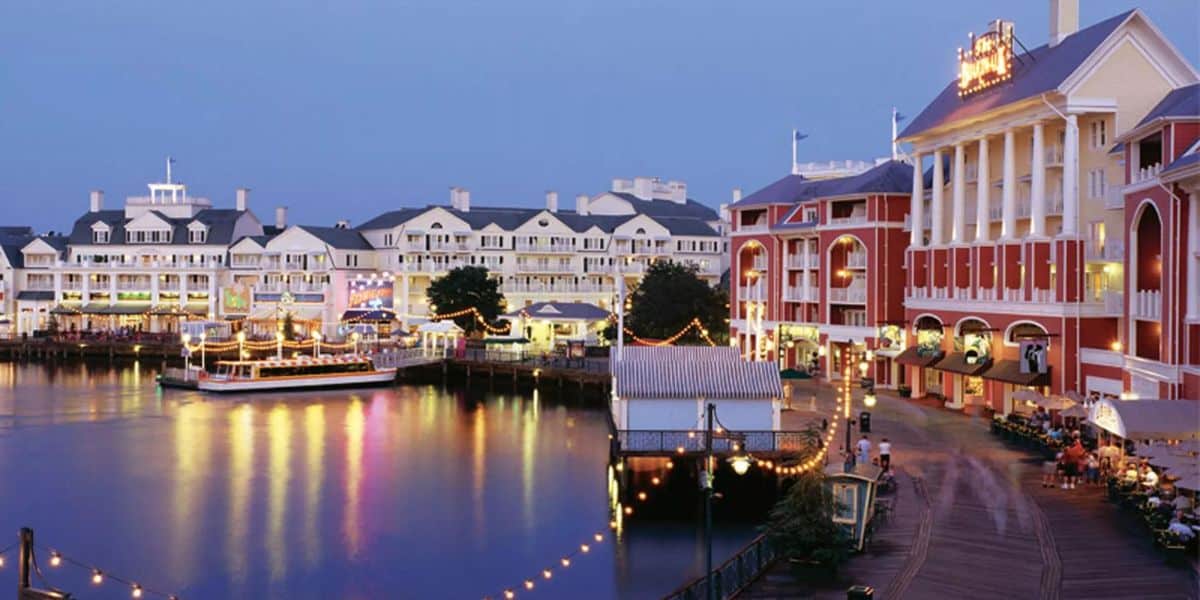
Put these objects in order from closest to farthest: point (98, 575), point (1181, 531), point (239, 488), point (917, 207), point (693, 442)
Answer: point (1181, 531)
point (98, 575)
point (693, 442)
point (239, 488)
point (917, 207)

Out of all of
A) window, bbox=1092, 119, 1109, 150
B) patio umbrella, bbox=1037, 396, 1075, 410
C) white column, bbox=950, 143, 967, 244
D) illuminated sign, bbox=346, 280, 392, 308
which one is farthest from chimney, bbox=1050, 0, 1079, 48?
illuminated sign, bbox=346, 280, 392, 308

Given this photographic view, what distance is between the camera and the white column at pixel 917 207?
5816 centimetres

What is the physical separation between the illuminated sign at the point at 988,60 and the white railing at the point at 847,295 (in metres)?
12.7

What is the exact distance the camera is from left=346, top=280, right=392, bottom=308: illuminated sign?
90312 mm

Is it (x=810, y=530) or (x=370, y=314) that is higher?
(x=370, y=314)

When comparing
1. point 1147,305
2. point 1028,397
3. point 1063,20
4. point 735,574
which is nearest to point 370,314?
point 1063,20

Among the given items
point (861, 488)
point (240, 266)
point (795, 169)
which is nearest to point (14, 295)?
point (240, 266)

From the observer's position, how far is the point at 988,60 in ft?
171

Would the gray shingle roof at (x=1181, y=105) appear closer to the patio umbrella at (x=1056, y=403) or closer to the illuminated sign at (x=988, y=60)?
the patio umbrella at (x=1056, y=403)

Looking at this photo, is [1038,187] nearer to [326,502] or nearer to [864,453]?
[864,453]

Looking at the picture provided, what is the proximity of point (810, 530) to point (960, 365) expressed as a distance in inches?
1087

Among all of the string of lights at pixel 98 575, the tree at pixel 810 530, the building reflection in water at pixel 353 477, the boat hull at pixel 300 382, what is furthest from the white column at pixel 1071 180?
the boat hull at pixel 300 382

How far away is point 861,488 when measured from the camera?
26.3 meters

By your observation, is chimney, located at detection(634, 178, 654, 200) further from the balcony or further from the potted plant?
the potted plant
